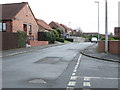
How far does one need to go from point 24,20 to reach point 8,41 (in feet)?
48.0

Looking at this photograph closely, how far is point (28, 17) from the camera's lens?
4344 cm

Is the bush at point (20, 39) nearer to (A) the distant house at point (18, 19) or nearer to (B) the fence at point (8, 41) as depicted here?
(B) the fence at point (8, 41)

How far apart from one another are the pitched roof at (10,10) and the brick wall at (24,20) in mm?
723

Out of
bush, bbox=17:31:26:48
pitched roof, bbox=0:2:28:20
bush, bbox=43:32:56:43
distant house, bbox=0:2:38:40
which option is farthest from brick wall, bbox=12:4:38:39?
bush, bbox=17:31:26:48

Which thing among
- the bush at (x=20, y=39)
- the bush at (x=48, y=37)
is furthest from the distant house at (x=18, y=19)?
the bush at (x=20, y=39)

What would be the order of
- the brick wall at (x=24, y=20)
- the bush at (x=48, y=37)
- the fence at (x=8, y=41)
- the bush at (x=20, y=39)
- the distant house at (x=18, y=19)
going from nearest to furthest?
the fence at (x=8, y=41)
the bush at (x=20, y=39)
the distant house at (x=18, y=19)
the brick wall at (x=24, y=20)
the bush at (x=48, y=37)

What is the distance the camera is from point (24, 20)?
4159 cm

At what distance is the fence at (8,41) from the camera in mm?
26064

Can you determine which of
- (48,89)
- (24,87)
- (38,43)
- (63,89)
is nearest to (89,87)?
(63,89)

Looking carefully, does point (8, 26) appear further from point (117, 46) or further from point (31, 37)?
point (117, 46)

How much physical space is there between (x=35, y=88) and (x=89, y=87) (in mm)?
1778

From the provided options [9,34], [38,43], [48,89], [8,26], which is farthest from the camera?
[38,43]

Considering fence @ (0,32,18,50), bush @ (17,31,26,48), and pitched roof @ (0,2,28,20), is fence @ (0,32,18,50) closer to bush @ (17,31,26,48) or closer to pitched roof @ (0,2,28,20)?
bush @ (17,31,26,48)

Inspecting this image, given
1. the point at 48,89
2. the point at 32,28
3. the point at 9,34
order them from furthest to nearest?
1. the point at 32,28
2. the point at 9,34
3. the point at 48,89
